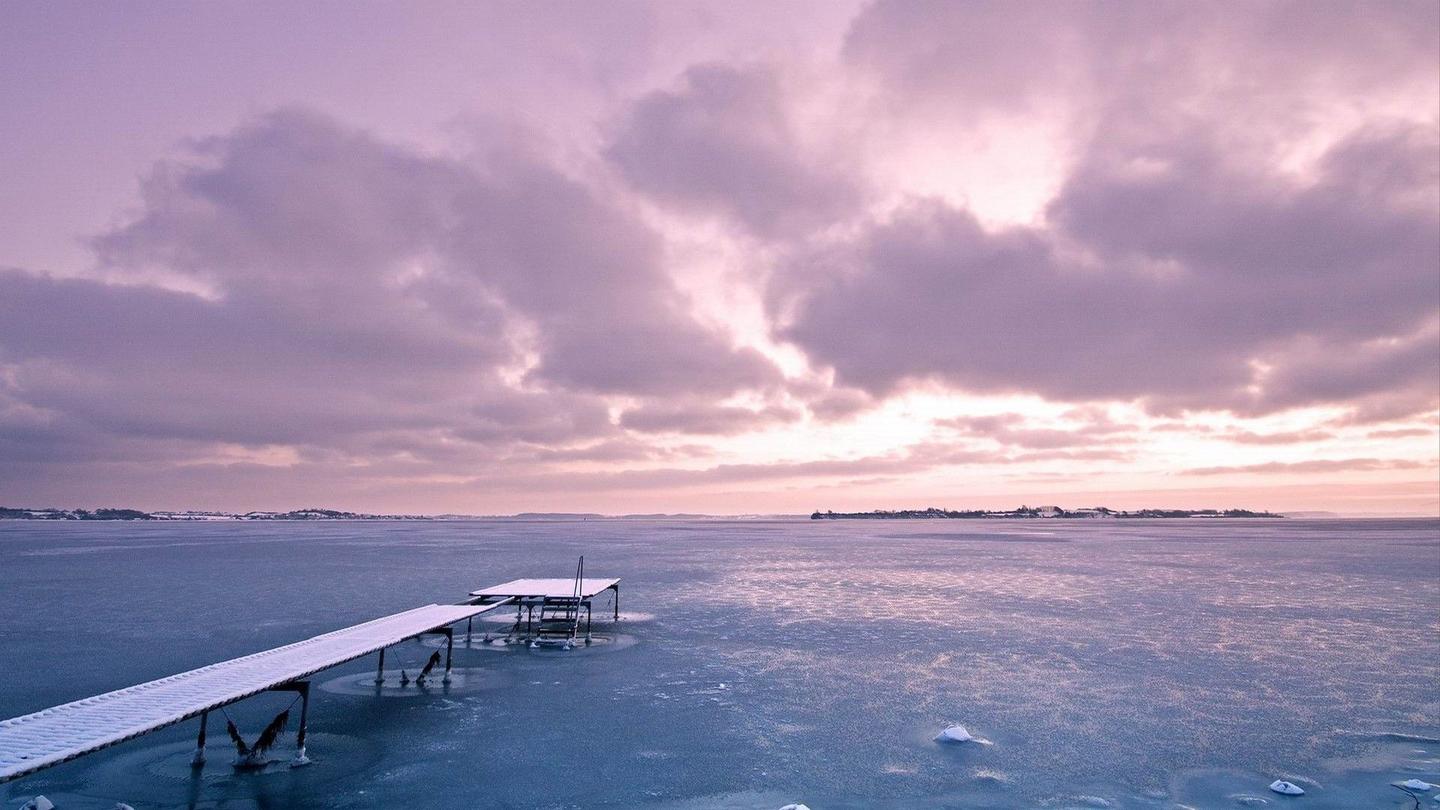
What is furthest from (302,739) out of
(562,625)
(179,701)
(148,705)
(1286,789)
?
(1286,789)

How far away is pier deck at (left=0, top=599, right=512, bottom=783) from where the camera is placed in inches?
383

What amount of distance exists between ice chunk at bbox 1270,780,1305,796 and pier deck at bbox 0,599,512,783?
16.6 meters

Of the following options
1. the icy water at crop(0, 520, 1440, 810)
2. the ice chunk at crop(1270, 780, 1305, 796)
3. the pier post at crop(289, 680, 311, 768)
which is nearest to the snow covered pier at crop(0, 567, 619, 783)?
the pier post at crop(289, 680, 311, 768)

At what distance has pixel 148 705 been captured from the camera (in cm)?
1187

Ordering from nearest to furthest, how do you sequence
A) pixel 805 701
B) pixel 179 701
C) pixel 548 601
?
pixel 179 701
pixel 805 701
pixel 548 601

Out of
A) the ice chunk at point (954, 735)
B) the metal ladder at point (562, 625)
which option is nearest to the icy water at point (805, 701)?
the ice chunk at point (954, 735)

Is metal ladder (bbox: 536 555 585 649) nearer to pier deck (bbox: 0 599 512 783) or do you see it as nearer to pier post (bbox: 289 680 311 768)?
pier deck (bbox: 0 599 512 783)

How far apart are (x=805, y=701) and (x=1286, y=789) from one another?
9.03m

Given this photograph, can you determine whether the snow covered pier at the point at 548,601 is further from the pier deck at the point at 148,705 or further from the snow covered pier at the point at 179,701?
the pier deck at the point at 148,705

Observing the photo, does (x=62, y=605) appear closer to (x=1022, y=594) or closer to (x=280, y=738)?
(x=280, y=738)

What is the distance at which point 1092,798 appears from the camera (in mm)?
12258

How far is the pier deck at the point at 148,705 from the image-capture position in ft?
31.9

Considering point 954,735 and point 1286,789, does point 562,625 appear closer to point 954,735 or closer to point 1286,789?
point 954,735

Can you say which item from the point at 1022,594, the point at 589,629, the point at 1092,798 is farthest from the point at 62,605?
the point at 1022,594
